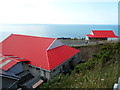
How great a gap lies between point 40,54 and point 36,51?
0.68 metres

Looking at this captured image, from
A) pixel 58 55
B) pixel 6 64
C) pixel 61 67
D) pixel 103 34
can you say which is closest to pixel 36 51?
pixel 58 55

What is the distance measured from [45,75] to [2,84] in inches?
131

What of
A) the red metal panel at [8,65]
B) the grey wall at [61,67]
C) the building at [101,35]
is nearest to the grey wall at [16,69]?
the red metal panel at [8,65]

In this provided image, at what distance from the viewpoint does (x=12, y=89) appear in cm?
781

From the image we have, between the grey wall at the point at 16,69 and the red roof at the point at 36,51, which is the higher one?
the red roof at the point at 36,51

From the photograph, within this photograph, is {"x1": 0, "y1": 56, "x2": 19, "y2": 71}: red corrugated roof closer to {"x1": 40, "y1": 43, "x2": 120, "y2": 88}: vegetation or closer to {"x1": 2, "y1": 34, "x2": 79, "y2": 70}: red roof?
{"x1": 2, "y1": 34, "x2": 79, "y2": 70}: red roof

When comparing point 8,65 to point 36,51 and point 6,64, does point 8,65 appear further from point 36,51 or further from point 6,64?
point 36,51

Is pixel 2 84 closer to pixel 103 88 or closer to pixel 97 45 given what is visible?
pixel 103 88

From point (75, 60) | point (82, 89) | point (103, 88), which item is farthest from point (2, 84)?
point (75, 60)

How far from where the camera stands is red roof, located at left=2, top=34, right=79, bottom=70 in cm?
1044

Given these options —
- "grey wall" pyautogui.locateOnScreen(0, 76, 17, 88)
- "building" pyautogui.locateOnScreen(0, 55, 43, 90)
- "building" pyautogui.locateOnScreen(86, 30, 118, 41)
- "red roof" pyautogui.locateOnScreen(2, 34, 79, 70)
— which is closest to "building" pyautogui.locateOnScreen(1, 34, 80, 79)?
"red roof" pyautogui.locateOnScreen(2, 34, 79, 70)

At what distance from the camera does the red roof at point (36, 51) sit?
1044 cm

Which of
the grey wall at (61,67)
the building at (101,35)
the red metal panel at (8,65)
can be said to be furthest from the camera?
the building at (101,35)

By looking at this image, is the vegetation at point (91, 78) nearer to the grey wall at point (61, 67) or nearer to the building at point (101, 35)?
the grey wall at point (61, 67)
